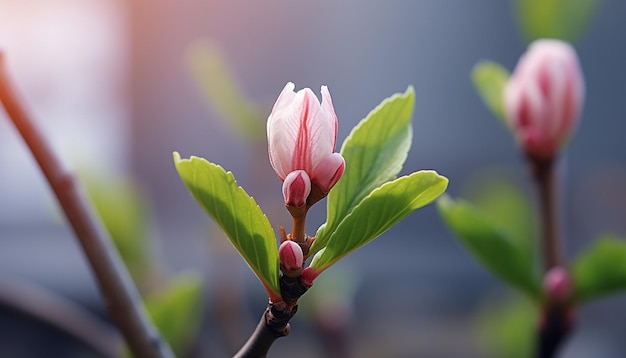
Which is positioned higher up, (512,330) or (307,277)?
(307,277)

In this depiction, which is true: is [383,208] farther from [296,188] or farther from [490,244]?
[490,244]

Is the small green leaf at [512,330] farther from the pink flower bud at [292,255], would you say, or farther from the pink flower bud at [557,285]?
the pink flower bud at [292,255]

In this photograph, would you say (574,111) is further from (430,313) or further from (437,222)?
→ (437,222)

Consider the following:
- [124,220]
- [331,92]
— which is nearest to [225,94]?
[124,220]

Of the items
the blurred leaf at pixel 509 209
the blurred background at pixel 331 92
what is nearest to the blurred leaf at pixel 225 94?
the blurred leaf at pixel 509 209

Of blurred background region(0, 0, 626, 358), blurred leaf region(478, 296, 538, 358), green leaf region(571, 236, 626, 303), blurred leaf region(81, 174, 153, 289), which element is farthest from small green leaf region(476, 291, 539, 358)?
blurred background region(0, 0, 626, 358)

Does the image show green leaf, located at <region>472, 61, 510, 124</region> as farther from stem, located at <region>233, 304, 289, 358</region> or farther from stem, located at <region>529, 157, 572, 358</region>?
stem, located at <region>233, 304, 289, 358</region>

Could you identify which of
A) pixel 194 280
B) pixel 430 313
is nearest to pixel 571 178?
pixel 430 313
